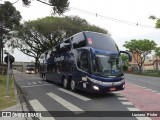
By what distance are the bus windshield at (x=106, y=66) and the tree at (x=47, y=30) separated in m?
37.5

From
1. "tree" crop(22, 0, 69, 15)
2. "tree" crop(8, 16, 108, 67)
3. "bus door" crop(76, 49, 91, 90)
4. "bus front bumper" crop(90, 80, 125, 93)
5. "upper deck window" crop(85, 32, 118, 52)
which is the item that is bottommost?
"bus front bumper" crop(90, 80, 125, 93)

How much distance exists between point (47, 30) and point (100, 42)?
38968 mm

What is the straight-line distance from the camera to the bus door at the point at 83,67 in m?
15.8

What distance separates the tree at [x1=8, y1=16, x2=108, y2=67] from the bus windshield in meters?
37.5

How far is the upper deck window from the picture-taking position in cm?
1628

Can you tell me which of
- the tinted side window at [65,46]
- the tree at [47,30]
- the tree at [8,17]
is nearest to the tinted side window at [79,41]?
the tinted side window at [65,46]

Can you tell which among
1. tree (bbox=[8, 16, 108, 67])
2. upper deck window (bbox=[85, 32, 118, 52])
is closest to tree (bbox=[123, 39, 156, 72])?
tree (bbox=[8, 16, 108, 67])

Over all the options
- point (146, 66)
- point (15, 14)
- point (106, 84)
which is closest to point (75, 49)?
point (106, 84)

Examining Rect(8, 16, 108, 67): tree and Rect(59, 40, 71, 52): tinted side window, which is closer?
Rect(59, 40, 71, 52): tinted side window

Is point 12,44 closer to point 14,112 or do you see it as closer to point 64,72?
point 64,72

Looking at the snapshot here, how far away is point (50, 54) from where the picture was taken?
26.9 metres

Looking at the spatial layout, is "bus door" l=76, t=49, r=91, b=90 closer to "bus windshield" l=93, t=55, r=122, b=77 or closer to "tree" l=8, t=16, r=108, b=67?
"bus windshield" l=93, t=55, r=122, b=77

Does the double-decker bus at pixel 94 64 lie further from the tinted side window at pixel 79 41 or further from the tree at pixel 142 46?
the tree at pixel 142 46

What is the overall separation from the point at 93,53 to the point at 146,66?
89.5 m
